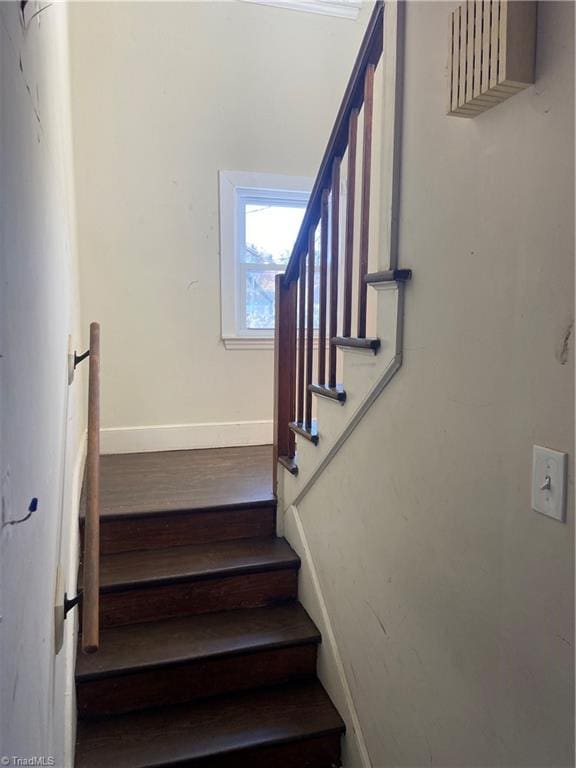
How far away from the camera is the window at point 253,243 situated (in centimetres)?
321

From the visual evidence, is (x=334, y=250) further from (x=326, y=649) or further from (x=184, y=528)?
(x=326, y=649)

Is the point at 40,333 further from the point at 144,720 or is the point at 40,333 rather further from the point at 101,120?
the point at 101,120

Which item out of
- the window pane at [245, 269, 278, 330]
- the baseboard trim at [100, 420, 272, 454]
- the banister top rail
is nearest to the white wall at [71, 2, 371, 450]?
the baseboard trim at [100, 420, 272, 454]

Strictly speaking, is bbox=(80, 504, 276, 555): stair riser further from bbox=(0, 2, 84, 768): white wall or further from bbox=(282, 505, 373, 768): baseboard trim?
bbox=(0, 2, 84, 768): white wall

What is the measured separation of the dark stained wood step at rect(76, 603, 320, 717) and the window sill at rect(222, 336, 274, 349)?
171cm

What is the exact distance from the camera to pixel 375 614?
4.91 feet

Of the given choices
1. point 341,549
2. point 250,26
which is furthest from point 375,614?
point 250,26

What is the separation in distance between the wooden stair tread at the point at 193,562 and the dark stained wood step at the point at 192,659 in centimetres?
18

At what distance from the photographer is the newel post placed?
87.7 inches

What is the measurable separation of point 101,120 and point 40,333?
239 cm

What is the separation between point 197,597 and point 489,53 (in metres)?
1.90

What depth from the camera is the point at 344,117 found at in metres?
1.64

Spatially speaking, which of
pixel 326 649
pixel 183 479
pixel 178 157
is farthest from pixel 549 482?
pixel 178 157

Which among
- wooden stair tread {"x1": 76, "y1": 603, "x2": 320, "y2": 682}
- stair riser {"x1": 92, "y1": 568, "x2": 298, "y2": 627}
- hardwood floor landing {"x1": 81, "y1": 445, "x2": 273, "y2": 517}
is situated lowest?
wooden stair tread {"x1": 76, "y1": 603, "x2": 320, "y2": 682}
